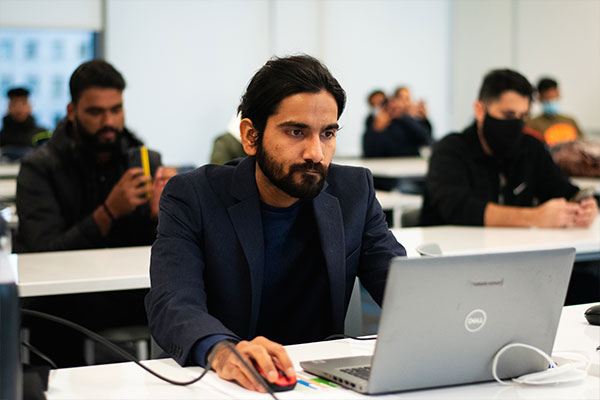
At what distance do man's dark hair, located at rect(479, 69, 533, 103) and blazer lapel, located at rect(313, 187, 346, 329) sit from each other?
1783 mm

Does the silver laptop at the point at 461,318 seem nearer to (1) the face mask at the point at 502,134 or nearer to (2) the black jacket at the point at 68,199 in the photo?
(2) the black jacket at the point at 68,199

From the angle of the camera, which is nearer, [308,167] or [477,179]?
[308,167]

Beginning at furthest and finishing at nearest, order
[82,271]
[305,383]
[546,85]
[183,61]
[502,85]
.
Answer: [183,61] < [546,85] < [502,85] < [82,271] < [305,383]

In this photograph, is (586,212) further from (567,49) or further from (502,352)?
(567,49)

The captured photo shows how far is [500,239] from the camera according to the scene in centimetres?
294

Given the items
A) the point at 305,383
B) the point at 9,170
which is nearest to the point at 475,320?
the point at 305,383

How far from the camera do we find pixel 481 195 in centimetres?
350

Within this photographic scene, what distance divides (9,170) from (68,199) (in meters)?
3.27

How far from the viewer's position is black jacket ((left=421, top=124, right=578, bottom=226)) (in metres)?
3.41

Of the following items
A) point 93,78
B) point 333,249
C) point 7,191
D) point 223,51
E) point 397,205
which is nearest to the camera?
point 333,249

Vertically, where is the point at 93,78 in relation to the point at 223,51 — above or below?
below

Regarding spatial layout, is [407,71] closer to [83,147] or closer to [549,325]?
[83,147]

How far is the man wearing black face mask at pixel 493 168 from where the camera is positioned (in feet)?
11.1

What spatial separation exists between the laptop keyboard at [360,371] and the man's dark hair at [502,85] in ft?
7.52
